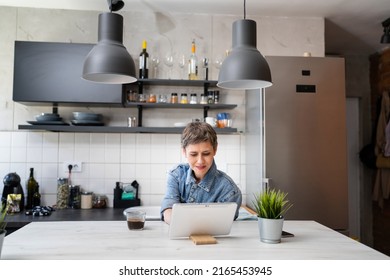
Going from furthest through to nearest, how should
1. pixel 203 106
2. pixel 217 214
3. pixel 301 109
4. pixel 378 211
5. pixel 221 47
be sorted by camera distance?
pixel 378 211
pixel 221 47
pixel 203 106
pixel 301 109
pixel 217 214

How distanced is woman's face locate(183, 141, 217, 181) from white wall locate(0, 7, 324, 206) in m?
1.37

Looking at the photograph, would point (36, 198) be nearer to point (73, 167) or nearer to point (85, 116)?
point (73, 167)

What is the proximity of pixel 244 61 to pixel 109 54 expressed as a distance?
0.70m

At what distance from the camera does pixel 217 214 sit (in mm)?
1288

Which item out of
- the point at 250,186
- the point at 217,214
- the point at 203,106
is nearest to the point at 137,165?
the point at 203,106

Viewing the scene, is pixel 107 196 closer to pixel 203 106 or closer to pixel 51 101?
pixel 51 101

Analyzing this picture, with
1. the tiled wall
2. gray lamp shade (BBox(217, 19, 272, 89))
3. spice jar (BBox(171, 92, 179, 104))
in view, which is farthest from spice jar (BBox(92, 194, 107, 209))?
gray lamp shade (BBox(217, 19, 272, 89))

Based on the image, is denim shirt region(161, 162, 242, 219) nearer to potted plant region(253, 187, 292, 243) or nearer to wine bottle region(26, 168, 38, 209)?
potted plant region(253, 187, 292, 243)

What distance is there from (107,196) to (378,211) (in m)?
3.42

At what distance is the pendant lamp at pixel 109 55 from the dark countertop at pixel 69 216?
1.18 meters

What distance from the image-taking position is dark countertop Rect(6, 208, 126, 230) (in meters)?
2.33

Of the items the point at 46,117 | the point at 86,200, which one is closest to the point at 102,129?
the point at 46,117

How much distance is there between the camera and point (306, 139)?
8.71ft

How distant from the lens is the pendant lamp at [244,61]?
5.46 feet
